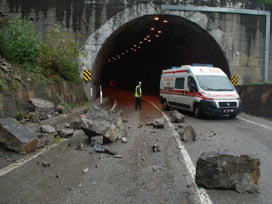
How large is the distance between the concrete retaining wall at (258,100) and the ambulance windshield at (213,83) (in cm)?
285

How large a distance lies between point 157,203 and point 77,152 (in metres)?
2.93

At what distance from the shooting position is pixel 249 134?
750 cm

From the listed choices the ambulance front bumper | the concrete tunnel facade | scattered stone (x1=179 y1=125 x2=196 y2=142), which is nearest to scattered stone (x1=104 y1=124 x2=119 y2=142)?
scattered stone (x1=179 y1=125 x2=196 y2=142)

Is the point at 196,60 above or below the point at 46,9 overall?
below


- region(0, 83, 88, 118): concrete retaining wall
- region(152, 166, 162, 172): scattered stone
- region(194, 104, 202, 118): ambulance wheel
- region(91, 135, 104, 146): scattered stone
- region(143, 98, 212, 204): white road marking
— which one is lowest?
region(152, 166, 162, 172): scattered stone

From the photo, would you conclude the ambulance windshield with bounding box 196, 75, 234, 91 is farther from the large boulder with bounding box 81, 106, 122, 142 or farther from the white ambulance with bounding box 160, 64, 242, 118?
the large boulder with bounding box 81, 106, 122, 142

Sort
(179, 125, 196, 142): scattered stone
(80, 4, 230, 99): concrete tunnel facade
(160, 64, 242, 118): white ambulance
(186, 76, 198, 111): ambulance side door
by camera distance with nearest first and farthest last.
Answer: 1. (179, 125, 196, 142): scattered stone
2. (160, 64, 242, 118): white ambulance
3. (186, 76, 198, 111): ambulance side door
4. (80, 4, 230, 99): concrete tunnel facade

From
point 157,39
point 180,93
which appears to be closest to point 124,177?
point 180,93

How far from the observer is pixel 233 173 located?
345 cm

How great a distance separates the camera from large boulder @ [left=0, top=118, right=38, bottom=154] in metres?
5.16

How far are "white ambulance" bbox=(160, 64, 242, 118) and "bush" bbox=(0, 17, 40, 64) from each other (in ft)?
24.8

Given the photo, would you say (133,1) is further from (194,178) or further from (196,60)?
(194,178)

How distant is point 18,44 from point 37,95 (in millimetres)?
2333

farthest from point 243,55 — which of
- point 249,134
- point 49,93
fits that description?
point 49,93
